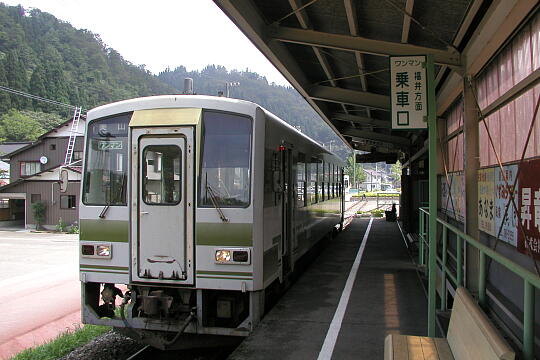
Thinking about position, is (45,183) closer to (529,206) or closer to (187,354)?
(187,354)

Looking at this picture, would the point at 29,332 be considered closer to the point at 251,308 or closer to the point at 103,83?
Answer: the point at 251,308

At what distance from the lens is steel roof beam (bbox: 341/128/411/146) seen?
1600cm

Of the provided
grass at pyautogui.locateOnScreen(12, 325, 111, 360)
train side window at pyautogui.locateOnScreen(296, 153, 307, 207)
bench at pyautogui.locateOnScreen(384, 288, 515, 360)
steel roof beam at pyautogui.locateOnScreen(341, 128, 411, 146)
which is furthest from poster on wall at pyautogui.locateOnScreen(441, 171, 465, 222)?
steel roof beam at pyautogui.locateOnScreen(341, 128, 411, 146)

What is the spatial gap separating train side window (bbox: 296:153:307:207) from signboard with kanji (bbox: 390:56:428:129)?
132 inches

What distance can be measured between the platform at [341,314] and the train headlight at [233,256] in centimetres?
88

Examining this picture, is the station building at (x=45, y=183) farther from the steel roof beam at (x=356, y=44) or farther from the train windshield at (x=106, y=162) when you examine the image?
the steel roof beam at (x=356, y=44)

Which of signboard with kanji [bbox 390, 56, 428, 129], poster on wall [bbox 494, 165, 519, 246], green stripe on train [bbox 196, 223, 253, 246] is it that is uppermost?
signboard with kanji [bbox 390, 56, 428, 129]

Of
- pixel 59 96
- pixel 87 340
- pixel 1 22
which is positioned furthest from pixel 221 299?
pixel 1 22

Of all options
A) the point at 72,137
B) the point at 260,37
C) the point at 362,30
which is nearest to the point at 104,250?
the point at 260,37

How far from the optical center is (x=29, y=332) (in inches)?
302

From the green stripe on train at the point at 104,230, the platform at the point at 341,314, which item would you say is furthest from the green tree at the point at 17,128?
the green stripe on train at the point at 104,230

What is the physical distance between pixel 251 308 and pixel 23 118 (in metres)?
61.5

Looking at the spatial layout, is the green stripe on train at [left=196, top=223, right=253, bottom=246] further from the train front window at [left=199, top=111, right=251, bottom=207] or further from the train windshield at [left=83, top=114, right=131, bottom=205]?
the train windshield at [left=83, top=114, right=131, bottom=205]

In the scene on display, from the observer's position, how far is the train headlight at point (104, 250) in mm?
5601
